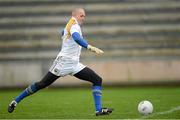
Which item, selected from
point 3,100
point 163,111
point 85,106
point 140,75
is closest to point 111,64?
point 140,75

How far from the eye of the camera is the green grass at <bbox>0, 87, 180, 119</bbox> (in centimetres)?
1155

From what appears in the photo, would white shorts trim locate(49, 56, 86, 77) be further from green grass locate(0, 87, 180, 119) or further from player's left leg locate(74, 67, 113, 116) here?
green grass locate(0, 87, 180, 119)

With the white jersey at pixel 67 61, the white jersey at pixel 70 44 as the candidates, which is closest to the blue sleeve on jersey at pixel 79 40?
the white jersey at pixel 70 44

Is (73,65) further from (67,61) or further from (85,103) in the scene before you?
(85,103)

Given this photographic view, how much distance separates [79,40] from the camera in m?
11.2

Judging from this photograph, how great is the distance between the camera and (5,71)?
66.7 ft

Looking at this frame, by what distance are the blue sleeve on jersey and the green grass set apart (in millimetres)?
1303

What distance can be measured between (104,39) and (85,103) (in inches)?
285

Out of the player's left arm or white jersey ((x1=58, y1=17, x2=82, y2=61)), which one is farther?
white jersey ((x1=58, y1=17, x2=82, y2=61))

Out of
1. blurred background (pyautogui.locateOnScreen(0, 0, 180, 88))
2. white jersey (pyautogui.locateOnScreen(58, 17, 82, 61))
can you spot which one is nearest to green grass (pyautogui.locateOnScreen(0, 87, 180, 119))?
blurred background (pyautogui.locateOnScreen(0, 0, 180, 88))

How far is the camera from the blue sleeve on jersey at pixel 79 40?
11109 millimetres

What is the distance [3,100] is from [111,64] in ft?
17.3

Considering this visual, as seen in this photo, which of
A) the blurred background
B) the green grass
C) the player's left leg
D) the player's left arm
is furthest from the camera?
the blurred background

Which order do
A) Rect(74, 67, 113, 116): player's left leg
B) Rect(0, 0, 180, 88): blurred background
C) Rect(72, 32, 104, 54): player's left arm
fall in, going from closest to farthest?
Rect(72, 32, 104, 54): player's left arm
Rect(74, 67, 113, 116): player's left leg
Rect(0, 0, 180, 88): blurred background
